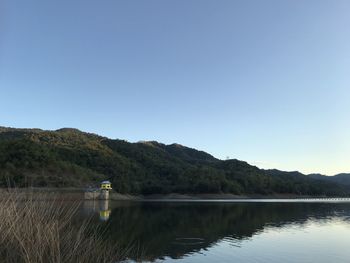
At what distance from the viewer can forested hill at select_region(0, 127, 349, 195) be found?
108 meters

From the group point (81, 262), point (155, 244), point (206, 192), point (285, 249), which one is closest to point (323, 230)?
point (285, 249)

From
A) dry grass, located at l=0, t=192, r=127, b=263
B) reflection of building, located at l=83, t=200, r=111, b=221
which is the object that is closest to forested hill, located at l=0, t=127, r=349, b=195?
reflection of building, located at l=83, t=200, r=111, b=221

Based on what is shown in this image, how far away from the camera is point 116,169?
142375 mm

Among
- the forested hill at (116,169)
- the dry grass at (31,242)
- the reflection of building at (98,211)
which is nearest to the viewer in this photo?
the dry grass at (31,242)

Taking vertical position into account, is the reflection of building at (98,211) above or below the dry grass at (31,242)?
below

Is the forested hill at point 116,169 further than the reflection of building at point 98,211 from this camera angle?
Yes

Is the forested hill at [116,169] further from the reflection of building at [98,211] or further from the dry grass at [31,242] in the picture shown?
the dry grass at [31,242]

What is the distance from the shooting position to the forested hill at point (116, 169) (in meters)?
108

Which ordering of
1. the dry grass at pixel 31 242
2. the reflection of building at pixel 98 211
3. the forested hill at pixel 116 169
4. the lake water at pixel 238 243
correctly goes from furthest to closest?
the forested hill at pixel 116 169 → the reflection of building at pixel 98 211 → the lake water at pixel 238 243 → the dry grass at pixel 31 242

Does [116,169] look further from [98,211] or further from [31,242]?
[31,242]

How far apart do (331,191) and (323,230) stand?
164m

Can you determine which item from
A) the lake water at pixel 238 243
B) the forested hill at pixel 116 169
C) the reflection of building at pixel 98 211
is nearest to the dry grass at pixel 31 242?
the lake water at pixel 238 243

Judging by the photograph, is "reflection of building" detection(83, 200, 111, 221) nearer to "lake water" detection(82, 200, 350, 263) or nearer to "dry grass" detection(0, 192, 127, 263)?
"lake water" detection(82, 200, 350, 263)

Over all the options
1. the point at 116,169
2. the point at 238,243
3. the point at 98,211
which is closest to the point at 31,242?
the point at 238,243
